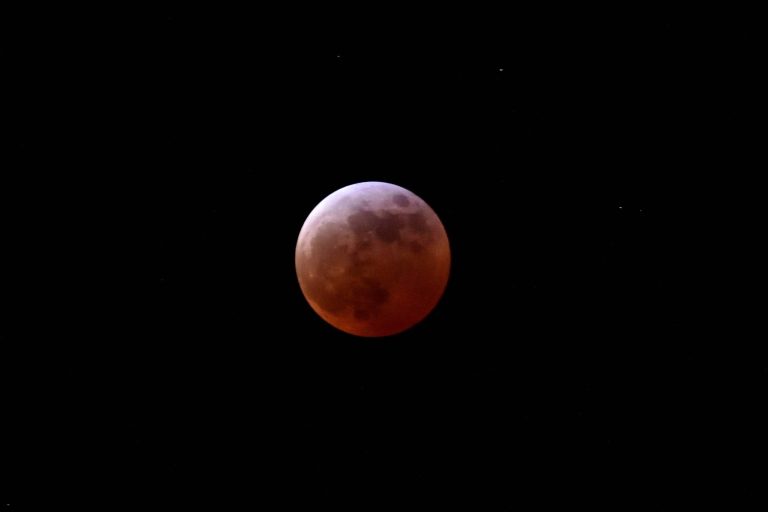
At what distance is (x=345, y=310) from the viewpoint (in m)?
5.81

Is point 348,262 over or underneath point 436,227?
underneath

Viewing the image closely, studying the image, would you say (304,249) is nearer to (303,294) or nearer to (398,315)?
(303,294)

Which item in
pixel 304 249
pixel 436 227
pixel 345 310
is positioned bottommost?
pixel 345 310

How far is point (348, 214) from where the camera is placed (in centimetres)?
580

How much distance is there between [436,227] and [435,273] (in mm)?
498

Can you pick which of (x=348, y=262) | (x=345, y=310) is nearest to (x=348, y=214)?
(x=348, y=262)

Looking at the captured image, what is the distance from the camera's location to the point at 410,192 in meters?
6.25

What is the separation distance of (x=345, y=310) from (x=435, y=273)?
0.97 meters

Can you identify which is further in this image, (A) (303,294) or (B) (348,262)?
(A) (303,294)

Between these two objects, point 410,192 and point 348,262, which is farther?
point 410,192

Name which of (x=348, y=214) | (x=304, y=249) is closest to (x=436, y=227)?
(x=348, y=214)

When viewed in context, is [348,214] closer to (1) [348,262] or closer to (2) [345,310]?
(1) [348,262]

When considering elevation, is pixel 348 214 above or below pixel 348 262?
above

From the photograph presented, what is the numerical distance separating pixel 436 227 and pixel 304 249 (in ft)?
4.50
